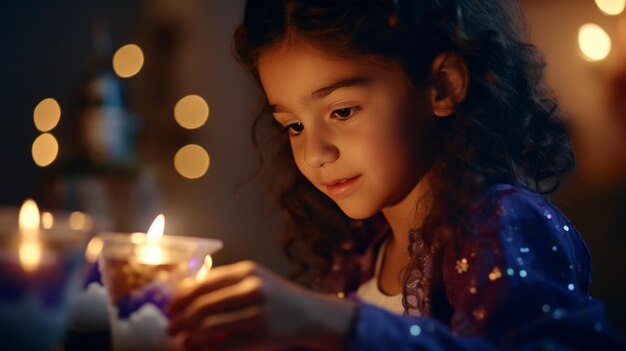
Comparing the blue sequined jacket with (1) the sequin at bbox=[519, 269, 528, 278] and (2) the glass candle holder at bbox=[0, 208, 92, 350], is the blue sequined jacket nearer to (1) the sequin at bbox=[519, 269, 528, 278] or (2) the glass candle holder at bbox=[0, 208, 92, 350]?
(1) the sequin at bbox=[519, 269, 528, 278]

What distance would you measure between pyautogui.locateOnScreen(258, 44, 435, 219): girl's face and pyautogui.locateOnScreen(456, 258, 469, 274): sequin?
0.23m

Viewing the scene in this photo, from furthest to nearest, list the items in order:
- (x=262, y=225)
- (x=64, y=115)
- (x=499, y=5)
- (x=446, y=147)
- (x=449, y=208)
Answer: (x=64, y=115) → (x=262, y=225) → (x=499, y=5) → (x=446, y=147) → (x=449, y=208)

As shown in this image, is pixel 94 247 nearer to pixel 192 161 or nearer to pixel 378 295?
pixel 378 295

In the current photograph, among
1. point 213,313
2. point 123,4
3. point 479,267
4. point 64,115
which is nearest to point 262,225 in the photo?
point 64,115

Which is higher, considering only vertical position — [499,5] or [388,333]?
[499,5]

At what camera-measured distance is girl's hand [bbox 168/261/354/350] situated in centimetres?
58

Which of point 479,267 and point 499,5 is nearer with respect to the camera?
point 479,267

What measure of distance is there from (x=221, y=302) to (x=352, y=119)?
22.2 inches

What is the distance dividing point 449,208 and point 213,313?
21.5 inches

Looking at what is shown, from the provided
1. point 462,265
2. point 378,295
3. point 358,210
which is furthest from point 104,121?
point 462,265

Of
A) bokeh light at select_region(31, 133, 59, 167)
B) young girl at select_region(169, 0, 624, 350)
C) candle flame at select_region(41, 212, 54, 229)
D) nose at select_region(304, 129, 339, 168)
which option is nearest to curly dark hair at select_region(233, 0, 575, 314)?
young girl at select_region(169, 0, 624, 350)

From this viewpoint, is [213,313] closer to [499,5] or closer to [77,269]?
[77,269]

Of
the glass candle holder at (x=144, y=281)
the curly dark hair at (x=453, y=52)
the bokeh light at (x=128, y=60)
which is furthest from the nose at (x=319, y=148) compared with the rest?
the bokeh light at (x=128, y=60)

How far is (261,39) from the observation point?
1182mm
